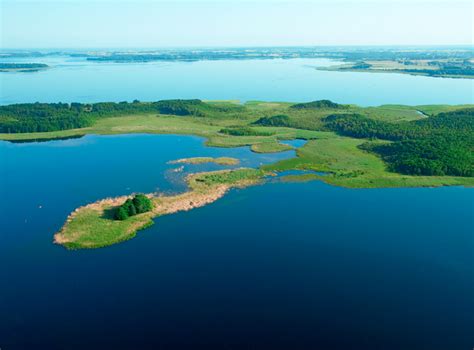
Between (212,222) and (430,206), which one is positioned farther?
(430,206)

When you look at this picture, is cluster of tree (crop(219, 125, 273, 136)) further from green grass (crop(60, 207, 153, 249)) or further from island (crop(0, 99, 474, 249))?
Result: green grass (crop(60, 207, 153, 249))

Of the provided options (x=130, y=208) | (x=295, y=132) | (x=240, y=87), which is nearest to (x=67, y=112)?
(x=295, y=132)

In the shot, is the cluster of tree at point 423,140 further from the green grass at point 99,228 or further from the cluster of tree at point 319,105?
the green grass at point 99,228

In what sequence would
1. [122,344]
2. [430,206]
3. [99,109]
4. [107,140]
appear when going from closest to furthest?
[122,344]
[430,206]
[107,140]
[99,109]

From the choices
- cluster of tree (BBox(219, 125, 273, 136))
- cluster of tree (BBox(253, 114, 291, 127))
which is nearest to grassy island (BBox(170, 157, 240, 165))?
cluster of tree (BBox(219, 125, 273, 136))

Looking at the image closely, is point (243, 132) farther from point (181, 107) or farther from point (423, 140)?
point (423, 140)

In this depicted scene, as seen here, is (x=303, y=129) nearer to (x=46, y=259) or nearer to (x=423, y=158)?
(x=423, y=158)

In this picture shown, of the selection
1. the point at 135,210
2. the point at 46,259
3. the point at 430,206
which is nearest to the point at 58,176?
the point at 135,210
